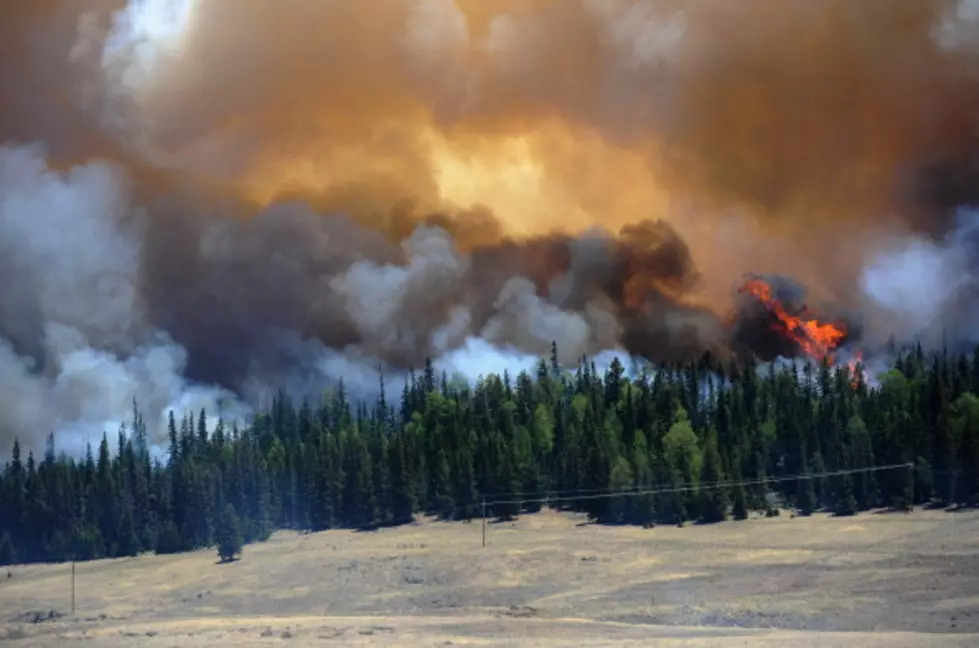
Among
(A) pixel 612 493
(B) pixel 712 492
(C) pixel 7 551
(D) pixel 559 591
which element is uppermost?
(A) pixel 612 493

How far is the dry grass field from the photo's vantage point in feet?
181

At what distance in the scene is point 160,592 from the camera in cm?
7981

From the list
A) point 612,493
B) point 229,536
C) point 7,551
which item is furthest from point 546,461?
point 7,551

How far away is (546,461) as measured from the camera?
102 meters

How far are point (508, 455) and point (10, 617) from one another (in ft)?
132

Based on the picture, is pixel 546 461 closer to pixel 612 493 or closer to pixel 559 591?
pixel 612 493

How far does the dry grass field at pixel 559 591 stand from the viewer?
55188 millimetres

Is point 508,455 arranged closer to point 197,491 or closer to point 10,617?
point 197,491

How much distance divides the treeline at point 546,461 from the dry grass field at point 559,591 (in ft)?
14.1

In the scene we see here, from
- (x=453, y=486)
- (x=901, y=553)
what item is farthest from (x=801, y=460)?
(x=453, y=486)

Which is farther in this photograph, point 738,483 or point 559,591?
point 738,483

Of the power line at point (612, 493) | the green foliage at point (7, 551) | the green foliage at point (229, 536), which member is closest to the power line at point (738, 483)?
the power line at point (612, 493)

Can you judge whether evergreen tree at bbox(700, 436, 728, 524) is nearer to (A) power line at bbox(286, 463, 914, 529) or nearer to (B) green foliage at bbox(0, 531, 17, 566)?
(A) power line at bbox(286, 463, 914, 529)

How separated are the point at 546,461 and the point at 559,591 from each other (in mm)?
34411
